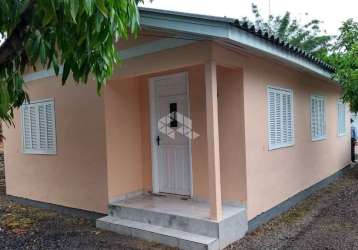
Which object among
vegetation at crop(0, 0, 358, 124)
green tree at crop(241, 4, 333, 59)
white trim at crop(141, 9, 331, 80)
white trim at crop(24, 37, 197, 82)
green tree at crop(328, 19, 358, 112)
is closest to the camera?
vegetation at crop(0, 0, 358, 124)

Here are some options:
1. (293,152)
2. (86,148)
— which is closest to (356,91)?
(293,152)

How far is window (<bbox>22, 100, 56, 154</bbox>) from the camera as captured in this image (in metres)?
7.55

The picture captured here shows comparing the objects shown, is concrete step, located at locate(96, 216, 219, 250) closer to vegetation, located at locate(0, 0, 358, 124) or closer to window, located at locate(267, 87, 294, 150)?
window, located at locate(267, 87, 294, 150)

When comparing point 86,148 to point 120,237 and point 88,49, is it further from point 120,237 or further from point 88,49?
point 88,49

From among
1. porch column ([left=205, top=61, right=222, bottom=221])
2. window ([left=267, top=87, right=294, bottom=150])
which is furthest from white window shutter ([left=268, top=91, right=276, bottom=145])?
porch column ([left=205, top=61, right=222, bottom=221])

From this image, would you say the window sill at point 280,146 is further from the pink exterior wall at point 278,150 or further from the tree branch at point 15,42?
the tree branch at point 15,42

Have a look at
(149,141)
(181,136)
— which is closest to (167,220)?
(181,136)

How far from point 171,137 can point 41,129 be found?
3.29m

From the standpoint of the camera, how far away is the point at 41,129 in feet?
25.6

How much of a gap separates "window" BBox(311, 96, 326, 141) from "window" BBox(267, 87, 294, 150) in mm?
1650

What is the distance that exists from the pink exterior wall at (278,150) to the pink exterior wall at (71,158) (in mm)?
2842

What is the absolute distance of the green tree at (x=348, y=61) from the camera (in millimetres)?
8453

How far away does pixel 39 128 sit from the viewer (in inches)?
309

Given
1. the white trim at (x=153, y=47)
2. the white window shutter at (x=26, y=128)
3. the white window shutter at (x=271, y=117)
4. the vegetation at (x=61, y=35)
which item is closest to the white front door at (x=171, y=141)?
the white trim at (x=153, y=47)
